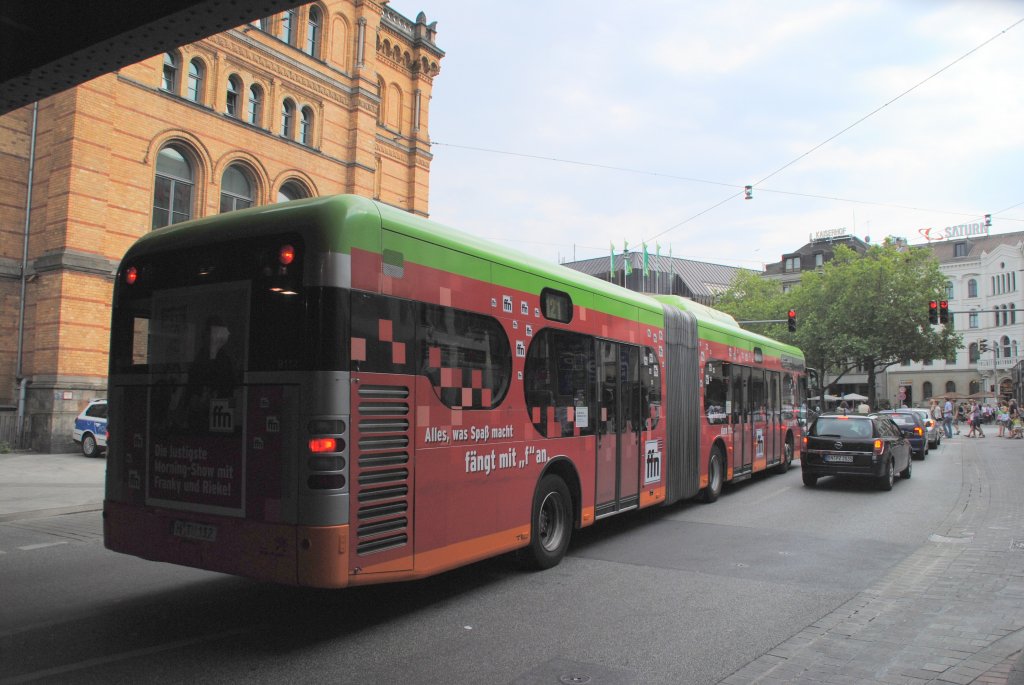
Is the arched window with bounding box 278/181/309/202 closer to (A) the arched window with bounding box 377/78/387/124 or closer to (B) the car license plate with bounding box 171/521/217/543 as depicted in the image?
(A) the arched window with bounding box 377/78/387/124

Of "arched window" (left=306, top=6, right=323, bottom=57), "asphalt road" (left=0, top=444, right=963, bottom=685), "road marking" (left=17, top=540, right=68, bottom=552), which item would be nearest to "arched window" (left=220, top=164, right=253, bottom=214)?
"arched window" (left=306, top=6, right=323, bottom=57)

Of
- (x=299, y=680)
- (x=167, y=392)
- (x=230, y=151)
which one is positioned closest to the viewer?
(x=299, y=680)

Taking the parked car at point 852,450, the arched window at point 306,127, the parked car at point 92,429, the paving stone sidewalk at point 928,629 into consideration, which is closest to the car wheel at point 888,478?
the parked car at point 852,450

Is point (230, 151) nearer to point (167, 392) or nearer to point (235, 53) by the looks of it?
point (235, 53)

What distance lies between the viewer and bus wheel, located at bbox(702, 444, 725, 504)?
12266mm

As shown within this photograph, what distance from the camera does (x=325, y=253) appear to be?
493 cm

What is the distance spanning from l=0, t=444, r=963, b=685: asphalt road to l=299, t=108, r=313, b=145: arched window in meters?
20.9

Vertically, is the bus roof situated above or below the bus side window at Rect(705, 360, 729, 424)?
above

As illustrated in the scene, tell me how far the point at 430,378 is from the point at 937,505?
10.1 meters

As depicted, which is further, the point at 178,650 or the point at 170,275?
the point at 170,275

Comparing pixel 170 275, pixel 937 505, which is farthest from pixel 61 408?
pixel 937 505

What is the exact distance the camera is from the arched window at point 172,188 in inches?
909

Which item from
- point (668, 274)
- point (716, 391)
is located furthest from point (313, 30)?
point (668, 274)

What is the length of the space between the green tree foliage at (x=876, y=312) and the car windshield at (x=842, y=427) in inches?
1434
